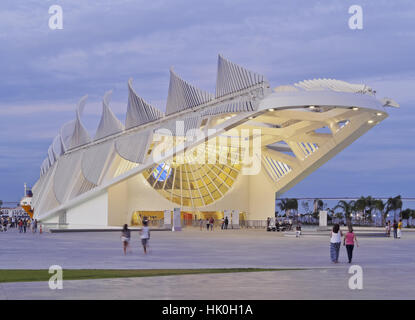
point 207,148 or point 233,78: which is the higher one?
point 233,78

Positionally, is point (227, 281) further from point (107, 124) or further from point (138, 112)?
point (107, 124)

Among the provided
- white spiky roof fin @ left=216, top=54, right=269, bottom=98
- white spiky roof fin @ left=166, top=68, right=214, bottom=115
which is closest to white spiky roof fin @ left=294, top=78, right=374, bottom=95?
white spiky roof fin @ left=216, top=54, right=269, bottom=98

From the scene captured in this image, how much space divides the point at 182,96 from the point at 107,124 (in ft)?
33.2

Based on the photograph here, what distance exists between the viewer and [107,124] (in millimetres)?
52094

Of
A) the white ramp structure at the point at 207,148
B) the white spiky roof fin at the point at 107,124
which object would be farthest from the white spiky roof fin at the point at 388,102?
the white spiky roof fin at the point at 107,124

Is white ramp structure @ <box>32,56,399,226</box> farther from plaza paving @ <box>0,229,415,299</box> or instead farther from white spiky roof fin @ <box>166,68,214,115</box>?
plaza paving @ <box>0,229,415,299</box>

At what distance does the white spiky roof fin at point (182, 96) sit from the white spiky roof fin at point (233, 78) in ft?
4.68

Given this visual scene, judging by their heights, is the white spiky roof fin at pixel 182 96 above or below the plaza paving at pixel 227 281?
above

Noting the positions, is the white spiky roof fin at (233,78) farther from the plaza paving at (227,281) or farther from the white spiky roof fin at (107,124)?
the plaza paving at (227,281)

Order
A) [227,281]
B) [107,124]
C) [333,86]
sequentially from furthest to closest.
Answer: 1. [107,124]
2. [333,86]
3. [227,281]

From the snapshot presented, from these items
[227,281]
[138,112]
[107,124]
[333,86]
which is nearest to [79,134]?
[107,124]

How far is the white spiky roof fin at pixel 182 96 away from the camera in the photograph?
42.8 m
